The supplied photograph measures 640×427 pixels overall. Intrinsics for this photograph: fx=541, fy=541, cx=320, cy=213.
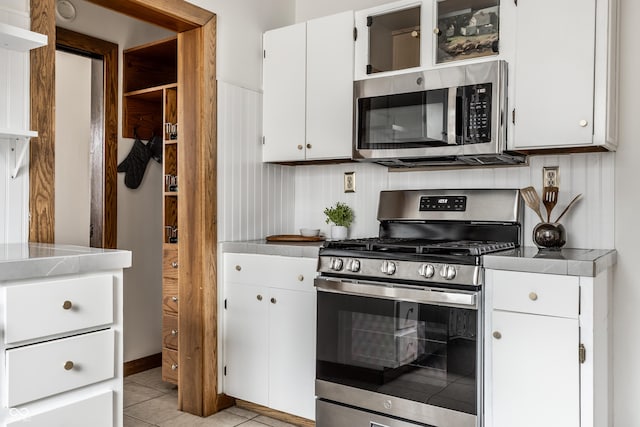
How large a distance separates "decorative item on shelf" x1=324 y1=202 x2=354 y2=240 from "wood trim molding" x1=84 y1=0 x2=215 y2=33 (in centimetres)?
124

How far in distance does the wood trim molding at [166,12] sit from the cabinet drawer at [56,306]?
54.5 inches

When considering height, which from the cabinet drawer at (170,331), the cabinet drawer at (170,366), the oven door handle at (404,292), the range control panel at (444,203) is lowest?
the cabinet drawer at (170,366)

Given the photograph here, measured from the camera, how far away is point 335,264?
2.45 meters

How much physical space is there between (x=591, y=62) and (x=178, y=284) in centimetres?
229

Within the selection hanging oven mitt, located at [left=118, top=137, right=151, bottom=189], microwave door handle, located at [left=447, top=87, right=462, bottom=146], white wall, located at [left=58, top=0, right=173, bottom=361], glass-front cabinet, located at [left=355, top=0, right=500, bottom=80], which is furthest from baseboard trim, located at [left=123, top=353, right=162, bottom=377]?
microwave door handle, located at [left=447, top=87, right=462, bottom=146]

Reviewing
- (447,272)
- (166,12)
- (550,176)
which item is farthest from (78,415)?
(550,176)

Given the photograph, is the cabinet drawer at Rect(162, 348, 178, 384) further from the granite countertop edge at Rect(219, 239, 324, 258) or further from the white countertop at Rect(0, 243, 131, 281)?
the white countertop at Rect(0, 243, 131, 281)

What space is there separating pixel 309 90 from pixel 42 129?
140 centimetres

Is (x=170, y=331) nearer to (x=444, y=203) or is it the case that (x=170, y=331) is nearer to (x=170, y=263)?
(x=170, y=263)

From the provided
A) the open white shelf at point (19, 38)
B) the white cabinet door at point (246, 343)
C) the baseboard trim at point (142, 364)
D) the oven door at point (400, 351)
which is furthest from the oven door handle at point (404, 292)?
the baseboard trim at point (142, 364)

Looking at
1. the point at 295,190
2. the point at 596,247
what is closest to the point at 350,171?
the point at 295,190

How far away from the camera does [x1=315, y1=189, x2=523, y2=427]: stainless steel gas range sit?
2.12 m

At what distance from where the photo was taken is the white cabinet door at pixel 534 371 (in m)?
1.94

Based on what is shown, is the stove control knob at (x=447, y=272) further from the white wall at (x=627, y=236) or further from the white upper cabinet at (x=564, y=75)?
the white wall at (x=627, y=236)
